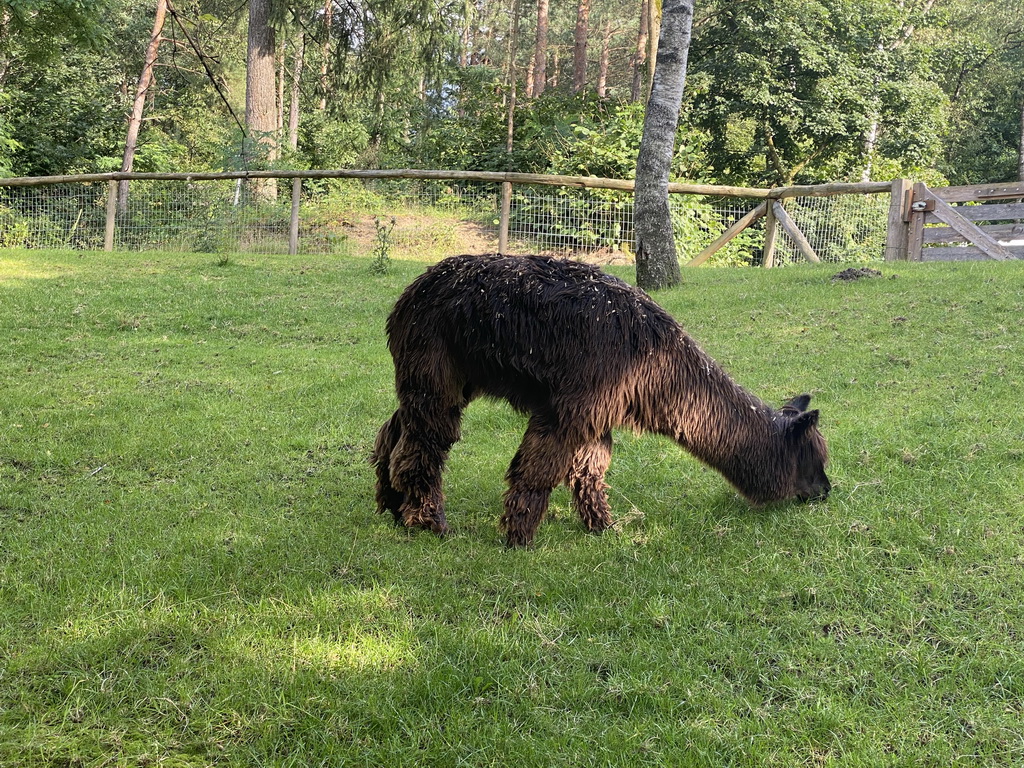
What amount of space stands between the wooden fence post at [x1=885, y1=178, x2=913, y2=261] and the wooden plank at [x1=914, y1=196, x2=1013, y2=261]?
0.49 meters

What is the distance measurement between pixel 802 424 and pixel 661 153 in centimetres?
654

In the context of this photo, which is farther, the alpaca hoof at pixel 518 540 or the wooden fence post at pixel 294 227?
the wooden fence post at pixel 294 227

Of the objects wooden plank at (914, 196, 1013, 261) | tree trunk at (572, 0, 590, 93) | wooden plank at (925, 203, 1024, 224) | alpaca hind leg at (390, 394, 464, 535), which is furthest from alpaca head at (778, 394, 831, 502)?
tree trunk at (572, 0, 590, 93)

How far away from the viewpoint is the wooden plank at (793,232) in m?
12.2

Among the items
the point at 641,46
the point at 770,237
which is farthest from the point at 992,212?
the point at 641,46

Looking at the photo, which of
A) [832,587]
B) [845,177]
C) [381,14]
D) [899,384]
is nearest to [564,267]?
[832,587]

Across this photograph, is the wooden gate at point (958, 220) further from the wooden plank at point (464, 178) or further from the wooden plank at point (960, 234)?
the wooden plank at point (464, 178)

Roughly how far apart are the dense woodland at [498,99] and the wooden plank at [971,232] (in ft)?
25.5

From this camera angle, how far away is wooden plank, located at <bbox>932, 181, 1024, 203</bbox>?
39.9ft

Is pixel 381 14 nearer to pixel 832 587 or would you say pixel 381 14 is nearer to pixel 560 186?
pixel 560 186

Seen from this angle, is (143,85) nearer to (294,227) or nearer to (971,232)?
(294,227)

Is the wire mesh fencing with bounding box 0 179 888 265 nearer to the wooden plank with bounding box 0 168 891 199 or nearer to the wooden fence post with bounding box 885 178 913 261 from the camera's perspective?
the wooden plank with bounding box 0 168 891 199

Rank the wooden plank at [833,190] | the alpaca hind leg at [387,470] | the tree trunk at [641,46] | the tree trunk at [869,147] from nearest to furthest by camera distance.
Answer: the alpaca hind leg at [387,470] → the wooden plank at [833,190] → the tree trunk at [869,147] → the tree trunk at [641,46]

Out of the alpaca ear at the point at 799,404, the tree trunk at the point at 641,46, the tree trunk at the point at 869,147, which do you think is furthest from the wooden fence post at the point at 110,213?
the tree trunk at the point at 869,147
